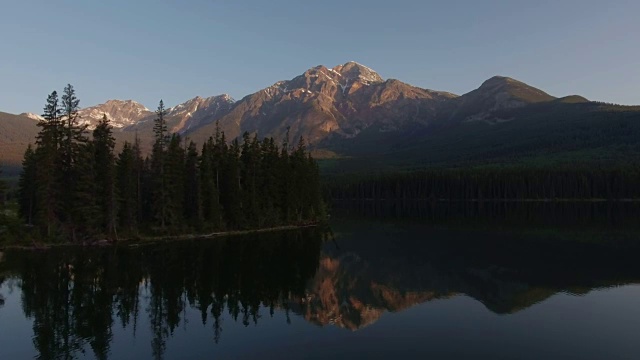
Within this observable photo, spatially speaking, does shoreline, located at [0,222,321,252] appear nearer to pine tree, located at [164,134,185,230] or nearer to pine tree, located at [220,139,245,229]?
pine tree, located at [220,139,245,229]

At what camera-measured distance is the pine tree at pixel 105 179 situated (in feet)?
257

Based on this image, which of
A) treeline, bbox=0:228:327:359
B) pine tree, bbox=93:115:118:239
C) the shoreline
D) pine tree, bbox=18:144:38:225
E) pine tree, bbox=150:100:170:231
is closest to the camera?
treeline, bbox=0:228:327:359

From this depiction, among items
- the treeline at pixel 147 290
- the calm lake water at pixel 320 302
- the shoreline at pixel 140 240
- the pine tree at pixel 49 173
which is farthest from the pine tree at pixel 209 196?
the pine tree at pixel 49 173

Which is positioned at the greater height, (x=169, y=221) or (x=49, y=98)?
(x=49, y=98)

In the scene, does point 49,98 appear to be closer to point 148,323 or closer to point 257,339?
point 148,323

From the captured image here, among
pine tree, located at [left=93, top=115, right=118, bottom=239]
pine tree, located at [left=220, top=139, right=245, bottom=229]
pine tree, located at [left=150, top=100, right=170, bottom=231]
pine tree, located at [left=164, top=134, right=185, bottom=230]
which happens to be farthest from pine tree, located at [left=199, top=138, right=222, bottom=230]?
pine tree, located at [left=93, top=115, right=118, bottom=239]

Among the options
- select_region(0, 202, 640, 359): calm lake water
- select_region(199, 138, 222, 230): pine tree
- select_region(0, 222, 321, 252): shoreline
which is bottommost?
select_region(0, 202, 640, 359): calm lake water

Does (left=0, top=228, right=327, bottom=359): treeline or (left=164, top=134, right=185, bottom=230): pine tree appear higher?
(left=164, top=134, right=185, bottom=230): pine tree

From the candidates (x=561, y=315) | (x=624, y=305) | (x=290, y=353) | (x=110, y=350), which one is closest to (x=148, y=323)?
(x=110, y=350)

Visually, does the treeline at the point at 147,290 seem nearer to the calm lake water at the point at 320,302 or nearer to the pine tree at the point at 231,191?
the calm lake water at the point at 320,302

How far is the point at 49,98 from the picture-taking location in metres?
77.2

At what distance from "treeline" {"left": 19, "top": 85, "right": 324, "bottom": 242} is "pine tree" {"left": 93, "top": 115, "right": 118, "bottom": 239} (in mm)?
172

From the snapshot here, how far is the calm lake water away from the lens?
32594 mm

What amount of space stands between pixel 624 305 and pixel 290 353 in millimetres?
32951
